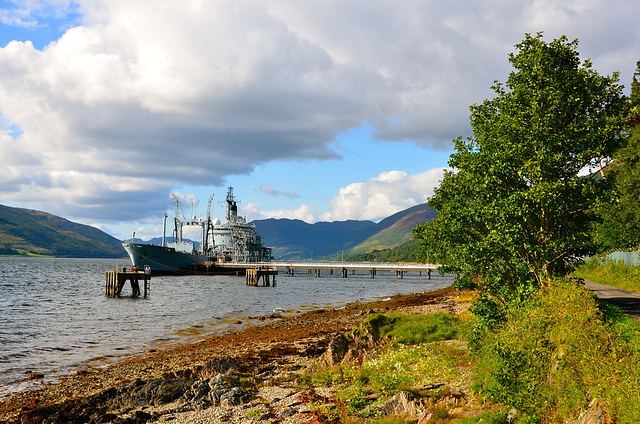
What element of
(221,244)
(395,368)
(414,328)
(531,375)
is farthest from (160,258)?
(531,375)

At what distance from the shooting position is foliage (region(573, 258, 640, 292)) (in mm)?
31766

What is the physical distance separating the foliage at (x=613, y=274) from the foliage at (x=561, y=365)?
69.2ft

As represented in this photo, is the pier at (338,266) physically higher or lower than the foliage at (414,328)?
lower

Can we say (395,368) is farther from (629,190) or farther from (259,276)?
(259,276)

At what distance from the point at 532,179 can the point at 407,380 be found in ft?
30.0

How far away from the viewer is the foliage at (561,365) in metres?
7.35

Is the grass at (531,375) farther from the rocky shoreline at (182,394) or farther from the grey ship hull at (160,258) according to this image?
the grey ship hull at (160,258)

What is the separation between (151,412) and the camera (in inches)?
499

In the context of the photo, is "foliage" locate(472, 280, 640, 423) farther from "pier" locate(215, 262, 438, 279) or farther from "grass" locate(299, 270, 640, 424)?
"pier" locate(215, 262, 438, 279)

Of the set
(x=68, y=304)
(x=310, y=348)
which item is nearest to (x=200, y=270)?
(x=68, y=304)

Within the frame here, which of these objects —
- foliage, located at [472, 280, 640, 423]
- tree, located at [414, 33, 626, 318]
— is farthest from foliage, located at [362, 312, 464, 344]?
foliage, located at [472, 280, 640, 423]

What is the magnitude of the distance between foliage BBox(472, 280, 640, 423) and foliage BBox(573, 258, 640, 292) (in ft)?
69.2

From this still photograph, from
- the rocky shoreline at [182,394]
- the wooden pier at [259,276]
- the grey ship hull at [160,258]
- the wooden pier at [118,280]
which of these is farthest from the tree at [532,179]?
the grey ship hull at [160,258]

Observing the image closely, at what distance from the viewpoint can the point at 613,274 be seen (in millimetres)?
37719
